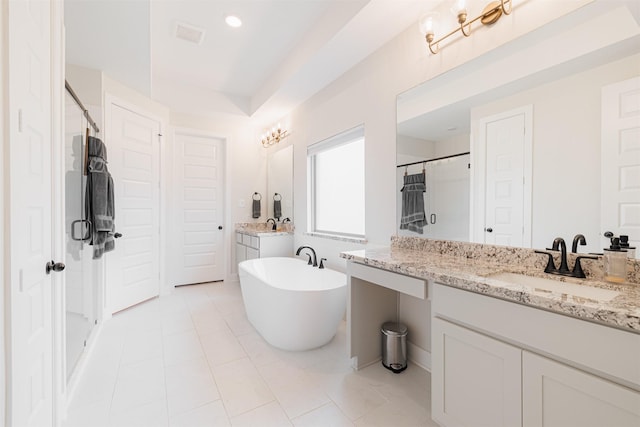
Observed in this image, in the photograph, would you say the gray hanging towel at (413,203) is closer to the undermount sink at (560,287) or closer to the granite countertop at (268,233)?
the undermount sink at (560,287)

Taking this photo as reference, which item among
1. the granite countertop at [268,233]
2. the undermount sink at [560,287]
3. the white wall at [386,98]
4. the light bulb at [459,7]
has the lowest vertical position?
the undermount sink at [560,287]

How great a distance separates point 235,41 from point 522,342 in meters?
3.27

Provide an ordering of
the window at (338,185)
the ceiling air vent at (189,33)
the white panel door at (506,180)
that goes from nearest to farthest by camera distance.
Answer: the white panel door at (506,180)
the ceiling air vent at (189,33)
the window at (338,185)

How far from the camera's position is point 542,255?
Result: 1.38 m

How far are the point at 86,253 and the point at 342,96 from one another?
2.71 m

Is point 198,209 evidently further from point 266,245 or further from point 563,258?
point 563,258

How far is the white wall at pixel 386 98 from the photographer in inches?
58.6

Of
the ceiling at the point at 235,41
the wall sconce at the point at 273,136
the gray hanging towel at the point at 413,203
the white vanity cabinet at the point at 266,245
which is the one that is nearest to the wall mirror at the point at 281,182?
the wall sconce at the point at 273,136

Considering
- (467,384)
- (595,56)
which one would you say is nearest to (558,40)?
(595,56)

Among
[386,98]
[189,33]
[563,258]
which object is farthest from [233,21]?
[563,258]

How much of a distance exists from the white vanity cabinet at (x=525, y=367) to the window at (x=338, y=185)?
1554 mm

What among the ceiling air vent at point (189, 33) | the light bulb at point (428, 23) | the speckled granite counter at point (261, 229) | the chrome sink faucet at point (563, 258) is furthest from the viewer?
the speckled granite counter at point (261, 229)

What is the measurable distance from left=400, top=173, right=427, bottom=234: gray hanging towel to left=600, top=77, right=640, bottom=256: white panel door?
938 millimetres

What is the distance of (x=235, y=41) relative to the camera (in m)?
2.76
